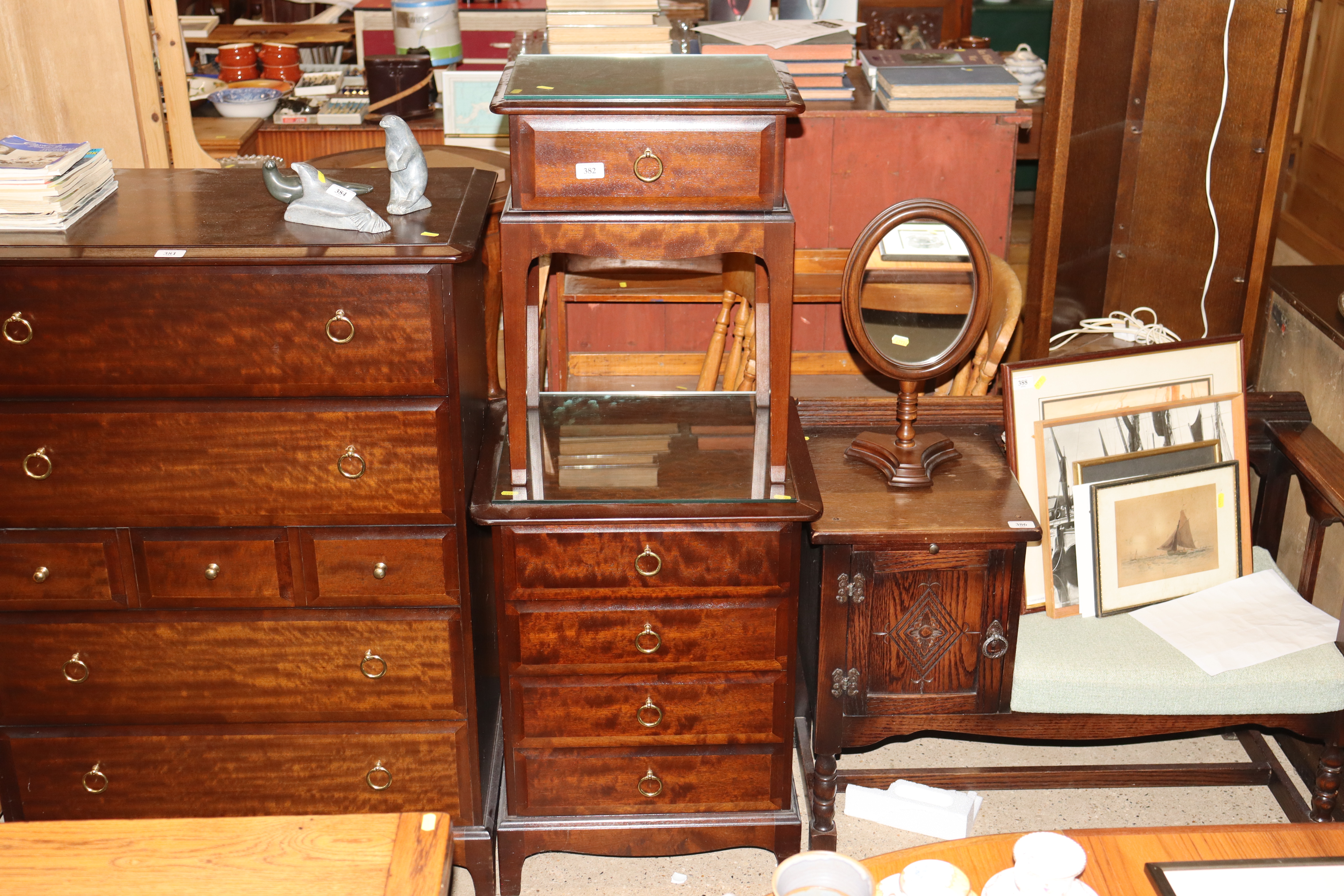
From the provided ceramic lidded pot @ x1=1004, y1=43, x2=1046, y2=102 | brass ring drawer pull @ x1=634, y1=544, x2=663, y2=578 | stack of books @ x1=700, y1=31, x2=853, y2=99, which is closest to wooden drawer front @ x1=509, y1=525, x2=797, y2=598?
brass ring drawer pull @ x1=634, y1=544, x2=663, y2=578

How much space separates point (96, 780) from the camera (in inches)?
101

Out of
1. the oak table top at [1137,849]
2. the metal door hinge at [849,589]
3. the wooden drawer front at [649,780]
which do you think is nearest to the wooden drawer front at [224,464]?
the wooden drawer front at [649,780]

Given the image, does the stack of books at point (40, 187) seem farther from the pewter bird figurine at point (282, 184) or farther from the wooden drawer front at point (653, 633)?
the wooden drawer front at point (653, 633)

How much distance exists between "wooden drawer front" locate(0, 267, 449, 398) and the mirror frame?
2.60 feet

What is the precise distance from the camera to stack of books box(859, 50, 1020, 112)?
10.6 ft

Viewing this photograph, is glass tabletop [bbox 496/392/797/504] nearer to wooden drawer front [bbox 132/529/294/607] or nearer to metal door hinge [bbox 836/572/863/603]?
metal door hinge [bbox 836/572/863/603]

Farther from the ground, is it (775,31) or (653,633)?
(775,31)

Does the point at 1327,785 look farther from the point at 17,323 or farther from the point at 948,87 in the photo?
the point at 17,323

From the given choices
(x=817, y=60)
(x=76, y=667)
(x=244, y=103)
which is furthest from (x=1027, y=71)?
(x=76, y=667)

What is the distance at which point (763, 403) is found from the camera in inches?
105

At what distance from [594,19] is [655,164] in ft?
2.26

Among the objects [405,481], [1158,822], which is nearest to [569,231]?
[405,481]

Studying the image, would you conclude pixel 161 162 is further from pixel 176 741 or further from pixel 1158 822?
pixel 1158 822

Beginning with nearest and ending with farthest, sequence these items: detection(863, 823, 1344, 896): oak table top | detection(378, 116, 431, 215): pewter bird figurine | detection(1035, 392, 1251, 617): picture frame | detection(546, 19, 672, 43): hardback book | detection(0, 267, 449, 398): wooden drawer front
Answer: detection(863, 823, 1344, 896): oak table top, detection(0, 267, 449, 398): wooden drawer front, detection(378, 116, 431, 215): pewter bird figurine, detection(546, 19, 672, 43): hardback book, detection(1035, 392, 1251, 617): picture frame
